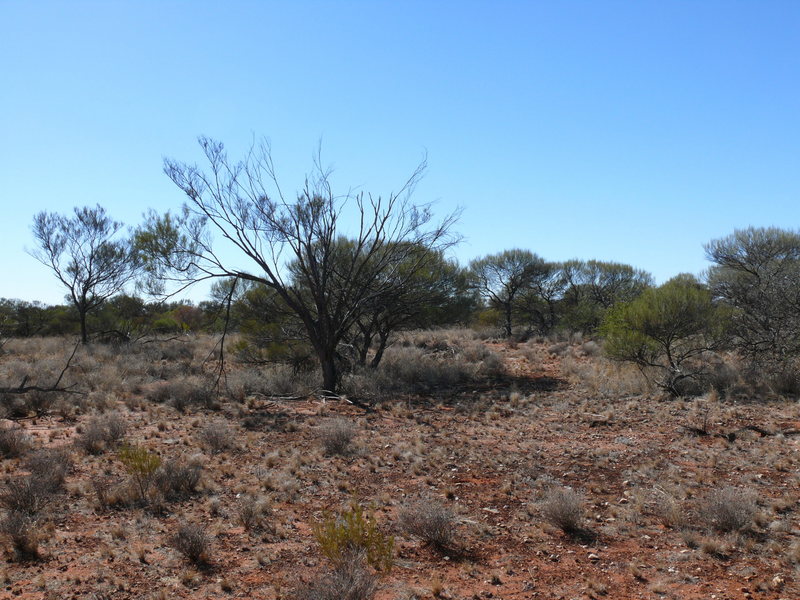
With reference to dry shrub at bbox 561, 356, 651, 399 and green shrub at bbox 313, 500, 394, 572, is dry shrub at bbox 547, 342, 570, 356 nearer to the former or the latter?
dry shrub at bbox 561, 356, 651, 399

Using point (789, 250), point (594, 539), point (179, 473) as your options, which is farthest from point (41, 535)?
point (789, 250)

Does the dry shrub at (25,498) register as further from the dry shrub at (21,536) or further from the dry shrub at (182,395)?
the dry shrub at (182,395)

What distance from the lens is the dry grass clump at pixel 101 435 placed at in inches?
382

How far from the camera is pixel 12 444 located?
949 centimetres

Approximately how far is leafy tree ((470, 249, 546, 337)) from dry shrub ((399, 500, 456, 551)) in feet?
105

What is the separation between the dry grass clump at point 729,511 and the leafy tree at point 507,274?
103 ft

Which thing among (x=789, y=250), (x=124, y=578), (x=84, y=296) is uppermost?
(x=789, y=250)

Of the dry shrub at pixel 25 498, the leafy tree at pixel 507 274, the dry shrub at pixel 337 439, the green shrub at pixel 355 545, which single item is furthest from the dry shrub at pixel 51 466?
the leafy tree at pixel 507 274

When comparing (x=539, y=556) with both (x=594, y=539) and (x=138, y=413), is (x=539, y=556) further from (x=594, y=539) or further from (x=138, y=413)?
(x=138, y=413)

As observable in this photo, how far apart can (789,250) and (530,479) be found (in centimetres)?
2417

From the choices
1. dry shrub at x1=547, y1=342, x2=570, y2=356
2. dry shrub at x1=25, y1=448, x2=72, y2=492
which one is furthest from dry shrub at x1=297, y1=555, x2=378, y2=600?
dry shrub at x1=547, y1=342, x2=570, y2=356

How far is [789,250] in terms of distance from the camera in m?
26.6

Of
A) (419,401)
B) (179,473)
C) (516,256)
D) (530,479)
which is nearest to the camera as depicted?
(179,473)

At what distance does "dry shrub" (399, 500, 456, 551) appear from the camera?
6.15 m
